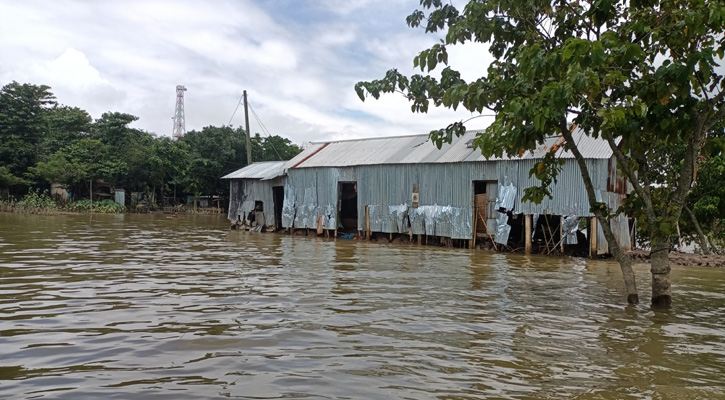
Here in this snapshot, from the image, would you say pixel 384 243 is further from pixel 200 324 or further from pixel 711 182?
pixel 200 324

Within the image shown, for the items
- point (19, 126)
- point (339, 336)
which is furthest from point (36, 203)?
point (339, 336)

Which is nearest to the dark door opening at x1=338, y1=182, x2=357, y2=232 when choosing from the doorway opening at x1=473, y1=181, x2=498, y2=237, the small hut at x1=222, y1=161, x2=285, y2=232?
the small hut at x1=222, y1=161, x2=285, y2=232

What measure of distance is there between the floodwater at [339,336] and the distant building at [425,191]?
21.7ft

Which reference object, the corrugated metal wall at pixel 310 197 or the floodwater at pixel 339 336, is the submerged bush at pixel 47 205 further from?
the floodwater at pixel 339 336

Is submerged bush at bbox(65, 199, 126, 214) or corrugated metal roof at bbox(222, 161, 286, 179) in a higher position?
corrugated metal roof at bbox(222, 161, 286, 179)

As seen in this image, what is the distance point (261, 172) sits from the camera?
27688 millimetres

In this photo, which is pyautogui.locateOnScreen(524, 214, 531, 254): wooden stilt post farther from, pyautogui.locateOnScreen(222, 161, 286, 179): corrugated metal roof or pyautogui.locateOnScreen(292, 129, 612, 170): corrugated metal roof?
pyautogui.locateOnScreen(222, 161, 286, 179): corrugated metal roof

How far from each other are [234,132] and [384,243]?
27955 mm

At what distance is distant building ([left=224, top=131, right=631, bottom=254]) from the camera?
55.6 feet

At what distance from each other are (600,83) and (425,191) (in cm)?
1465

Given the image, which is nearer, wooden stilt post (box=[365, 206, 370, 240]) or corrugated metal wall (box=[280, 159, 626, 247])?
corrugated metal wall (box=[280, 159, 626, 247])

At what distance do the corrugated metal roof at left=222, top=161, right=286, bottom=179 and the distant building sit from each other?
92 mm

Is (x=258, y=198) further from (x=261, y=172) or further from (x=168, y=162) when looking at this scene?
(x=168, y=162)

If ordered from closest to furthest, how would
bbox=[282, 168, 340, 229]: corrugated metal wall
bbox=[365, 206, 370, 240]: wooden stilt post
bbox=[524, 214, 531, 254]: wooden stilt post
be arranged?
bbox=[524, 214, 531, 254]: wooden stilt post, bbox=[365, 206, 370, 240]: wooden stilt post, bbox=[282, 168, 340, 229]: corrugated metal wall
